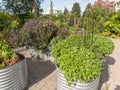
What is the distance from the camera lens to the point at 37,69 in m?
4.64

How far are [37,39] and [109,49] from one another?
207 centimetres

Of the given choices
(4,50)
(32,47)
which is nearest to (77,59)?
(4,50)

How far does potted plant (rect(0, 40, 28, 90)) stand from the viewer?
2.87m

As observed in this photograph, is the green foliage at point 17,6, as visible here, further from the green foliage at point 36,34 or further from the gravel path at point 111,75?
the gravel path at point 111,75

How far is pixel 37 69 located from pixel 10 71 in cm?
176

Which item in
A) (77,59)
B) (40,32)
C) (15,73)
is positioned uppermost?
(40,32)

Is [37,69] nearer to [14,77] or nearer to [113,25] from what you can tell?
[14,77]

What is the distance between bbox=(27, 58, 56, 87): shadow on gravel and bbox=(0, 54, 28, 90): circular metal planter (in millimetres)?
506

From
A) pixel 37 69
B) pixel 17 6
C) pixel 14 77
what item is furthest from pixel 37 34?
pixel 17 6

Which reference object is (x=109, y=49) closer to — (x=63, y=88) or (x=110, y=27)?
(x=63, y=88)

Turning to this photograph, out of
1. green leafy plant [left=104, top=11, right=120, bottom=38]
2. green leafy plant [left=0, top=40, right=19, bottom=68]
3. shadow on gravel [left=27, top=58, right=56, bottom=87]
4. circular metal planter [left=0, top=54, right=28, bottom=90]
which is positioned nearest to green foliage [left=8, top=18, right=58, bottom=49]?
shadow on gravel [left=27, top=58, right=56, bottom=87]

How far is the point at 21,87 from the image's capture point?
3.32 m

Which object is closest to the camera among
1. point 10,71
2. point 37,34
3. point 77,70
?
point 77,70

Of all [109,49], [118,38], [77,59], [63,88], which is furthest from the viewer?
[118,38]
